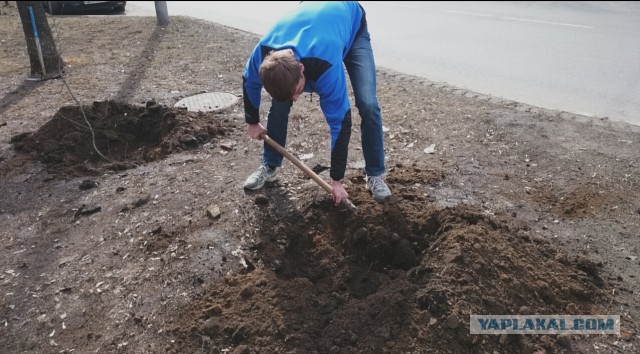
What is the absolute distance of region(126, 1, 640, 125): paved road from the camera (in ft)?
18.8

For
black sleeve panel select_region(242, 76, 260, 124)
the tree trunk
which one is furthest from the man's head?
the tree trunk

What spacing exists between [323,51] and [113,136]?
2750mm

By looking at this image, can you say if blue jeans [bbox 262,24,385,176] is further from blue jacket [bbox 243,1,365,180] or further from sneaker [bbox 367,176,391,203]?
blue jacket [bbox 243,1,365,180]

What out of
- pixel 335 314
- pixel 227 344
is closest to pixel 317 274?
pixel 335 314

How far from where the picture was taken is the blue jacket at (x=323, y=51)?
2660 millimetres

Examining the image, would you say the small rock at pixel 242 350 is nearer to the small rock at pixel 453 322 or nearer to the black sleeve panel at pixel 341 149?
the small rock at pixel 453 322

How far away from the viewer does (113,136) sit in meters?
4.57

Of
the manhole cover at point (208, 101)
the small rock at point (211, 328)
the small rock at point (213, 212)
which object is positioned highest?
the small rock at point (211, 328)

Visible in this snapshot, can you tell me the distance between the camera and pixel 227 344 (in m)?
2.44

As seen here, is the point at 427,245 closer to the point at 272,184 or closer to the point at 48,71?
the point at 272,184

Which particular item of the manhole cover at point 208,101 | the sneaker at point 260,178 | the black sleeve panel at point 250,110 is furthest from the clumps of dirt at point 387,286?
the manhole cover at point 208,101

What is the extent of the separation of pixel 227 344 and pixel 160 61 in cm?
539

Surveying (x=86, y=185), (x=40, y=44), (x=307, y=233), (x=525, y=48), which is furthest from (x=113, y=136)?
(x=525, y=48)

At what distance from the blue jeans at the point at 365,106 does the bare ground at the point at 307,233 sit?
0.98ft
